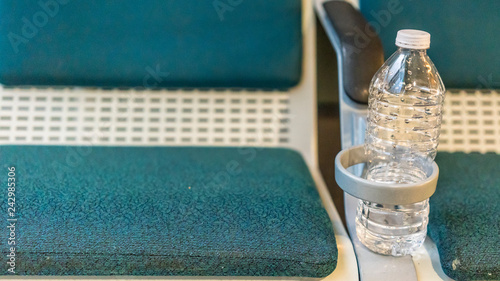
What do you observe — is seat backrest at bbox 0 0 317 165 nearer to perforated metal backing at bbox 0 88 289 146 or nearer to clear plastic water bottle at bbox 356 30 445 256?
perforated metal backing at bbox 0 88 289 146

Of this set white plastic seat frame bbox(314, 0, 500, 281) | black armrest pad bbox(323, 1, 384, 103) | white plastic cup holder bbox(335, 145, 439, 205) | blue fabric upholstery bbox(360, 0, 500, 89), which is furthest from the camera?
blue fabric upholstery bbox(360, 0, 500, 89)

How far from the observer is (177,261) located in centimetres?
85

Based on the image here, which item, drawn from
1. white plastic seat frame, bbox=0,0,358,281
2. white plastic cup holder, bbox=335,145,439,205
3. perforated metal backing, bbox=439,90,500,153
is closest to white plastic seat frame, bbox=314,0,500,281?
perforated metal backing, bbox=439,90,500,153

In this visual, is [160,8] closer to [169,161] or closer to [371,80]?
[169,161]

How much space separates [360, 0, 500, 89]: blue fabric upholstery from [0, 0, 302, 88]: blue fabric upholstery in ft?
0.78

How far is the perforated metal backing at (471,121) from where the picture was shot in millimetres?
1374

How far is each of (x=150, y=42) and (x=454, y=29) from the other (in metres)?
0.79

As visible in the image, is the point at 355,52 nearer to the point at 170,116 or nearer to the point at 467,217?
the point at 467,217

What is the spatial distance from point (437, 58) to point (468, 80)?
11 centimetres

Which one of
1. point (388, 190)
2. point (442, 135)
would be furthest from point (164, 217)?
point (442, 135)

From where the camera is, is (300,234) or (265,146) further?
(265,146)

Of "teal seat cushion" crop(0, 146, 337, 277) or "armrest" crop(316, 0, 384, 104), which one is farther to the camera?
"armrest" crop(316, 0, 384, 104)

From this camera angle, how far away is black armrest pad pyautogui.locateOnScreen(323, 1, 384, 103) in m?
1.02

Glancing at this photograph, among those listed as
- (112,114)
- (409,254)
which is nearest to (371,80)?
(409,254)
